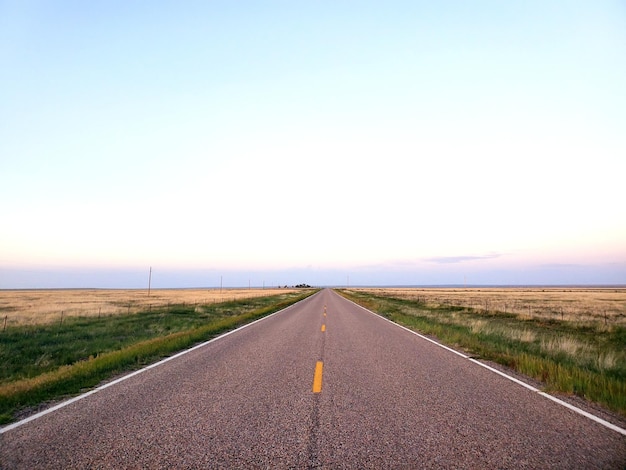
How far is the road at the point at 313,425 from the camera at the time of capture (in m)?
3.96

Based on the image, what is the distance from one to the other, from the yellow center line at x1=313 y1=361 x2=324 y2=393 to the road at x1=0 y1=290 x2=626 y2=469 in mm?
32

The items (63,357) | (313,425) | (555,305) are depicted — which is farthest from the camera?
(555,305)

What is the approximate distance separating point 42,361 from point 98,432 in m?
8.31

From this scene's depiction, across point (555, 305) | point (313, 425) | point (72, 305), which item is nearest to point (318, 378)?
point (313, 425)

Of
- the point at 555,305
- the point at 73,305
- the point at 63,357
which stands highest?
the point at 73,305

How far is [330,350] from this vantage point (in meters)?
11.0

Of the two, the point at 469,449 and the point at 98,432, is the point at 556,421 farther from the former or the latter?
the point at 98,432

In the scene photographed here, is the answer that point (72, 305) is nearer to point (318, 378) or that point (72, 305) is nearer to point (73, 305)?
point (73, 305)

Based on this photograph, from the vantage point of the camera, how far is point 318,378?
7531mm

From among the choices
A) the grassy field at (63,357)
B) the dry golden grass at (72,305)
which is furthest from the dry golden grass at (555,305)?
the dry golden grass at (72,305)

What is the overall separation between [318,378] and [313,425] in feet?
8.62

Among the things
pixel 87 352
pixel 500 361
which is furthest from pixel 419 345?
pixel 87 352

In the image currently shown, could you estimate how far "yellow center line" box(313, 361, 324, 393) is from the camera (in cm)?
671

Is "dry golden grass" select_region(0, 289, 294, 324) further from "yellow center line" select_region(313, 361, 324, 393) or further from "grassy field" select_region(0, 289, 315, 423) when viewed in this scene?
"yellow center line" select_region(313, 361, 324, 393)
